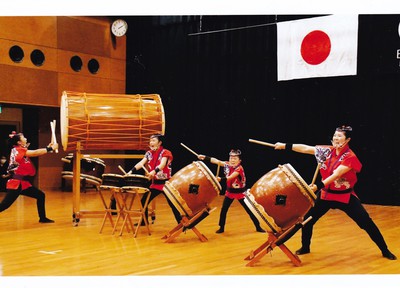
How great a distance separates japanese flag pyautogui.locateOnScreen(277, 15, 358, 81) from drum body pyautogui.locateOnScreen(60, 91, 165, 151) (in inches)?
110

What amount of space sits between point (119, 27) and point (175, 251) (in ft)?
24.2

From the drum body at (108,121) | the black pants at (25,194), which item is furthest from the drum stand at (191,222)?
the black pants at (25,194)

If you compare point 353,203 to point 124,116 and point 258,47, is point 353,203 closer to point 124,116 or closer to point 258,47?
point 124,116

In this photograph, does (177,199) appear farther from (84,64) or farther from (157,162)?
(84,64)

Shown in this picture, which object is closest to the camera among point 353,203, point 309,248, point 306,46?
point 353,203

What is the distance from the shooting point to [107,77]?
36.8ft

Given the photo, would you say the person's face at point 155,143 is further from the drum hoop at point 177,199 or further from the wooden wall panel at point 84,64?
the wooden wall panel at point 84,64

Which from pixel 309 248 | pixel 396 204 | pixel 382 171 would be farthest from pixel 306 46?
pixel 309 248

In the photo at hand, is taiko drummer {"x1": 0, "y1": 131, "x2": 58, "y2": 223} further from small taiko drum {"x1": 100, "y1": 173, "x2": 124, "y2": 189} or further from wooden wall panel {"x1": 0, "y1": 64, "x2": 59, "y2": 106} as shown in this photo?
wooden wall panel {"x1": 0, "y1": 64, "x2": 59, "y2": 106}

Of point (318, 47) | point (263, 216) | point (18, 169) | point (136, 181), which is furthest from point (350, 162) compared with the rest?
point (318, 47)

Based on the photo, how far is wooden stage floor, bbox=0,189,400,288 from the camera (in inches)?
154

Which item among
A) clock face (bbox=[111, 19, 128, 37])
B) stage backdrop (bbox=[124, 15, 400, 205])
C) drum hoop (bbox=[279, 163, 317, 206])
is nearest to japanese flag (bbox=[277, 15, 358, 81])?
stage backdrop (bbox=[124, 15, 400, 205])
